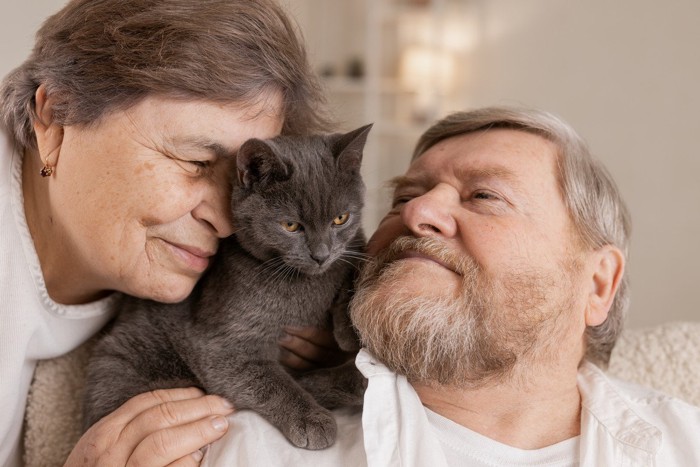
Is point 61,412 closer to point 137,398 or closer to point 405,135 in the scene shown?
point 137,398

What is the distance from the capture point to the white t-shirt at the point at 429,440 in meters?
1.24

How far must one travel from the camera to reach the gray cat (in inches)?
53.1

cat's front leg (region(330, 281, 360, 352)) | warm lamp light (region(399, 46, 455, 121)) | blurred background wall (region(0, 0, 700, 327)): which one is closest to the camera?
cat's front leg (region(330, 281, 360, 352))

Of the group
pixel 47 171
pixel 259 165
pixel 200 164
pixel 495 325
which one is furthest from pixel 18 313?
pixel 495 325

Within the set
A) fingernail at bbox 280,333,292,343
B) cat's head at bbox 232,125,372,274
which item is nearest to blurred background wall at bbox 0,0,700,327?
cat's head at bbox 232,125,372,274

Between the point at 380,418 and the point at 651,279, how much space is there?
88.6 inches

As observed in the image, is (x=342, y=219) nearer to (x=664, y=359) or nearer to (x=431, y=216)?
(x=431, y=216)

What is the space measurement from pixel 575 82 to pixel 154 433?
119 inches

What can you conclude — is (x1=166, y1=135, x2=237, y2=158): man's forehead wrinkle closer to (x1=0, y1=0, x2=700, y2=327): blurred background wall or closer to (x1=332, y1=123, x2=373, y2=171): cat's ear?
(x1=332, y1=123, x2=373, y2=171): cat's ear

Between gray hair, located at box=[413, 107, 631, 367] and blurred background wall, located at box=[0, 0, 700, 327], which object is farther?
blurred background wall, located at box=[0, 0, 700, 327]

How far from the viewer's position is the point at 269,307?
1.40 m

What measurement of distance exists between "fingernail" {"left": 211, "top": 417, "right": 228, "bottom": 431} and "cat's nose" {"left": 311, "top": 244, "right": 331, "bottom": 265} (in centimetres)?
39

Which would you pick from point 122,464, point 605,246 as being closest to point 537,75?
point 605,246

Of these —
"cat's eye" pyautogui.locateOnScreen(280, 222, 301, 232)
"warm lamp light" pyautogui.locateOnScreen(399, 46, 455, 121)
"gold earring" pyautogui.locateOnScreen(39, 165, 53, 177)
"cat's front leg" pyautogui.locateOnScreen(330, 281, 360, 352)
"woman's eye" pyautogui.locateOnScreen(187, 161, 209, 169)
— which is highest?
"woman's eye" pyautogui.locateOnScreen(187, 161, 209, 169)
